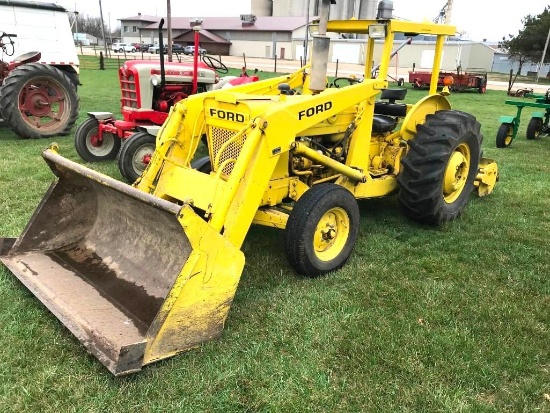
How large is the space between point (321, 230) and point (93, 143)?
4614mm

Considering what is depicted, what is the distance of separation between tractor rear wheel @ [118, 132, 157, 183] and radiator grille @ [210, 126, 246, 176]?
2.05 meters

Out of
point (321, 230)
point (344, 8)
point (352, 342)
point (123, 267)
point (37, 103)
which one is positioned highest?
point (344, 8)

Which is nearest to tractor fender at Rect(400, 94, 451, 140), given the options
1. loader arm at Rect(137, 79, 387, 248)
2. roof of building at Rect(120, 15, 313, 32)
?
loader arm at Rect(137, 79, 387, 248)

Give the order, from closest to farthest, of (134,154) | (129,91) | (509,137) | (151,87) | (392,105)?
1. (392,105)
2. (134,154)
3. (151,87)
4. (129,91)
5. (509,137)

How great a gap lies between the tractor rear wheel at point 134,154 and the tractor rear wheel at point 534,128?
833 centimetres

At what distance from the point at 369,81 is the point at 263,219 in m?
1.53

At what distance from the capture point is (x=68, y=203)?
156 inches

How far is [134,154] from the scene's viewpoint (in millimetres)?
6133

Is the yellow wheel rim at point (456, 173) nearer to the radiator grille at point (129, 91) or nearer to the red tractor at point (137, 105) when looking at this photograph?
the red tractor at point (137, 105)

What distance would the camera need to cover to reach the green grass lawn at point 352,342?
265cm

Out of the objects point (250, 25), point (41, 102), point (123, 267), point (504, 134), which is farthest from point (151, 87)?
point (250, 25)

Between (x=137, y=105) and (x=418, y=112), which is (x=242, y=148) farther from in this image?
(x=137, y=105)

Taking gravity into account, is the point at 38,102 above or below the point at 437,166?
below

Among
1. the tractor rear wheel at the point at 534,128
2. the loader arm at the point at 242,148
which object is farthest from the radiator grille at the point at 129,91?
the tractor rear wheel at the point at 534,128
